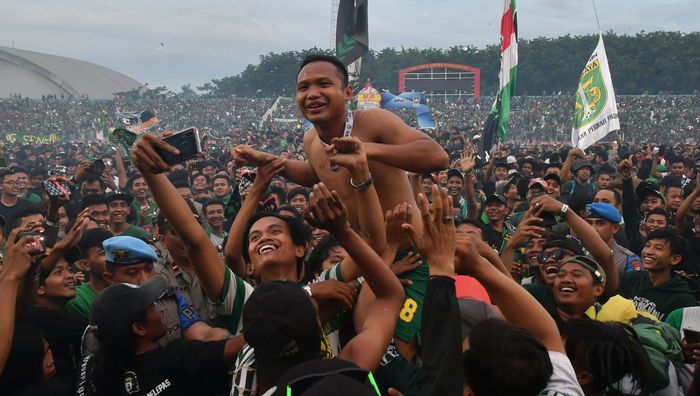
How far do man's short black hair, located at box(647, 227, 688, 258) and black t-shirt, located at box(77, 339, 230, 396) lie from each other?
3606 millimetres

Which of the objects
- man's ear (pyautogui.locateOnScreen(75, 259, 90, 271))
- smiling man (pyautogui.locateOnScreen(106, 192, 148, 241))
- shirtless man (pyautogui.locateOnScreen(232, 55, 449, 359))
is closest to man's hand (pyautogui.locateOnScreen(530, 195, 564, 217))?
shirtless man (pyautogui.locateOnScreen(232, 55, 449, 359))

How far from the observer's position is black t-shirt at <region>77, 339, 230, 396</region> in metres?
2.63

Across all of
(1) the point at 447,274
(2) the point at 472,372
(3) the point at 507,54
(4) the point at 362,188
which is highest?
(3) the point at 507,54

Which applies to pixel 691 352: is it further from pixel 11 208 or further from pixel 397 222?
pixel 11 208

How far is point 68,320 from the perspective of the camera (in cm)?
337

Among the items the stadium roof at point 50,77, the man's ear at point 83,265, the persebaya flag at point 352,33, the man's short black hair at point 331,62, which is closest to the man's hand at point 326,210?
the man's short black hair at point 331,62

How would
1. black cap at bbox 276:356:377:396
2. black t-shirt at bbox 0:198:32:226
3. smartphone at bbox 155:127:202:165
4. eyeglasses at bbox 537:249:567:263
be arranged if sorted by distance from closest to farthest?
black cap at bbox 276:356:377:396
smartphone at bbox 155:127:202:165
eyeglasses at bbox 537:249:567:263
black t-shirt at bbox 0:198:32:226

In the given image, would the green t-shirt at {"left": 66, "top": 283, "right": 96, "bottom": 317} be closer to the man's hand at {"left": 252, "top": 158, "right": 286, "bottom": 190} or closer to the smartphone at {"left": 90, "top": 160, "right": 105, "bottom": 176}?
the man's hand at {"left": 252, "top": 158, "right": 286, "bottom": 190}

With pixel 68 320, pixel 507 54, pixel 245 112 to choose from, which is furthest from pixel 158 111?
pixel 68 320

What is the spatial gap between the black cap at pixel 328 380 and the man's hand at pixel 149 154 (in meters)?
1.20

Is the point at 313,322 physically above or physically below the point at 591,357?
above

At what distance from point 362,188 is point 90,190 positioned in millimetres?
6166

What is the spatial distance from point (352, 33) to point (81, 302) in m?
6.10

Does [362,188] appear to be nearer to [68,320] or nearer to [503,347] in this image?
[503,347]
